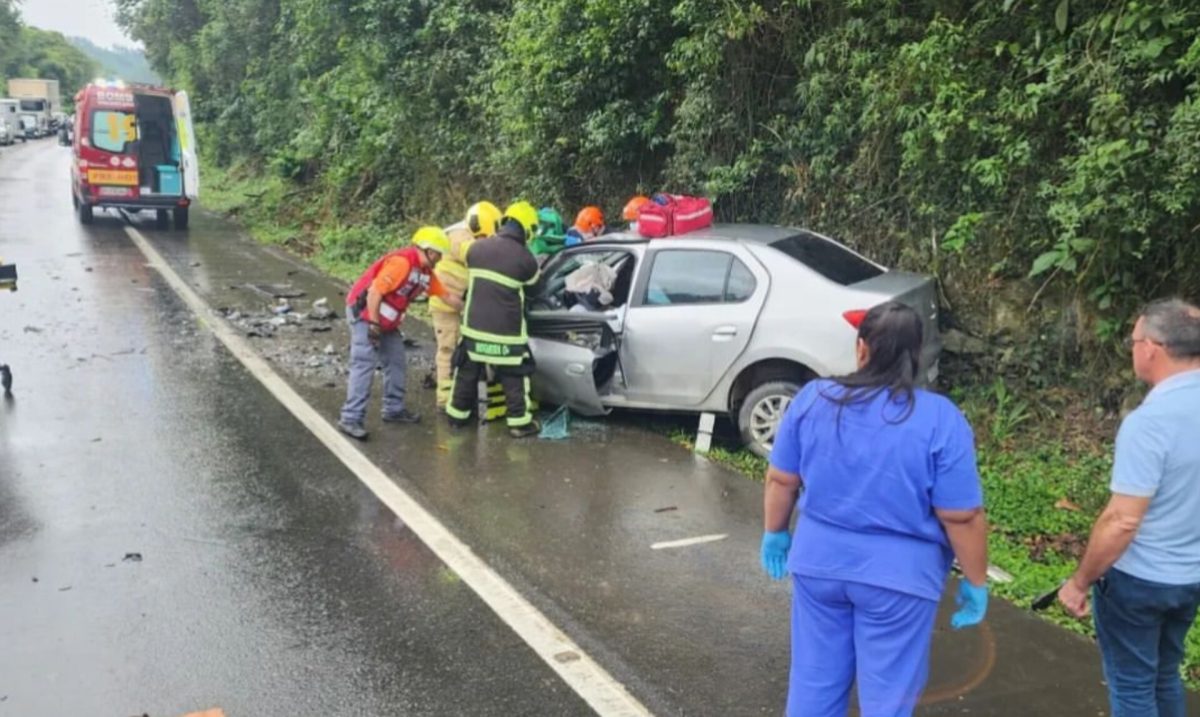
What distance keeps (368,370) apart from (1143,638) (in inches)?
222

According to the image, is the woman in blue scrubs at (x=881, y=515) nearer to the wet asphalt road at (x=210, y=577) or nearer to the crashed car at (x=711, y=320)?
the wet asphalt road at (x=210, y=577)

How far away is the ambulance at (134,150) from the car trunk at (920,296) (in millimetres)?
16606

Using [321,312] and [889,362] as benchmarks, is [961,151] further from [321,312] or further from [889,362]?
[321,312]

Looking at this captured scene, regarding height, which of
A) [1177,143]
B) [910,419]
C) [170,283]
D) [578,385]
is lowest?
[170,283]

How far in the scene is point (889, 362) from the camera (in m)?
2.94

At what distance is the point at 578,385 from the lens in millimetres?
7664

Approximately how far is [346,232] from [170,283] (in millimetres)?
4265

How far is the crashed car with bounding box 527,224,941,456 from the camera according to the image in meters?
6.72

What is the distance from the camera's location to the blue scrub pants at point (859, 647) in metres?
2.94

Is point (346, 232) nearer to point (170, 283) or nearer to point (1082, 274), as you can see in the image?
point (170, 283)

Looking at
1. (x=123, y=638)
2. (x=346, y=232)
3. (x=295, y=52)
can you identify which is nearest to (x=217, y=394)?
(x=123, y=638)

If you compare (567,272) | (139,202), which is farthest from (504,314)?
Result: (139,202)

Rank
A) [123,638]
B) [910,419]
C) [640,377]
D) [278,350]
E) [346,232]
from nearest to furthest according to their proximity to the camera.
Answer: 1. [910,419]
2. [123,638]
3. [640,377]
4. [278,350]
5. [346,232]

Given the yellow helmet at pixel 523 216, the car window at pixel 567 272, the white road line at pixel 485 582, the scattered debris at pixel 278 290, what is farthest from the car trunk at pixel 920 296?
the scattered debris at pixel 278 290
